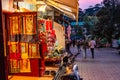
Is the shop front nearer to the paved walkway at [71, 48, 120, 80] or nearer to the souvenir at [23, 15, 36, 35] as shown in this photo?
the souvenir at [23, 15, 36, 35]

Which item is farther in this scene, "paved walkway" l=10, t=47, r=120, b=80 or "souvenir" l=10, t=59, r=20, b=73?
"paved walkway" l=10, t=47, r=120, b=80

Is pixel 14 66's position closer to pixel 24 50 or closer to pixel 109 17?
pixel 24 50

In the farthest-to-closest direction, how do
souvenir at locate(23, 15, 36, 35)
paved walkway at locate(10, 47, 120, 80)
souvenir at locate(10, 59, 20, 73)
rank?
1. paved walkway at locate(10, 47, 120, 80)
2. souvenir at locate(10, 59, 20, 73)
3. souvenir at locate(23, 15, 36, 35)

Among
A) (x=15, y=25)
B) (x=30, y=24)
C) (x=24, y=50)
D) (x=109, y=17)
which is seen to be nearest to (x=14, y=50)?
(x=24, y=50)

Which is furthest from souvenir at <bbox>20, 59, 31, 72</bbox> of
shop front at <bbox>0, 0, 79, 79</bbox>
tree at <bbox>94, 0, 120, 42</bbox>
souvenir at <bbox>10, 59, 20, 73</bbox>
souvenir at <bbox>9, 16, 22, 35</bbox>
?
tree at <bbox>94, 0, 120, 42</bbox>

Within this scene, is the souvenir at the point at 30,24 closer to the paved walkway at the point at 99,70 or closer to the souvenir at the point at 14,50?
the souvenir at the point at 14,50

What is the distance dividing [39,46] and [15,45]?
615 mm

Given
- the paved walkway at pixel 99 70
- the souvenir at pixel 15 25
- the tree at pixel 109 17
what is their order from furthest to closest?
the tree at pixel 109 17, the paved walkway at pixel 99 70, the souvenir at pixel 15 25

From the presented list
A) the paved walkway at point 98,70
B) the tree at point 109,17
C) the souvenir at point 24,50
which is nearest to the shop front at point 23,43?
the souvenir at point 24,50

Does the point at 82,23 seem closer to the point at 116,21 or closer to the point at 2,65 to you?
the point at 116,21

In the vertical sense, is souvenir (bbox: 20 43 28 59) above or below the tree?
below

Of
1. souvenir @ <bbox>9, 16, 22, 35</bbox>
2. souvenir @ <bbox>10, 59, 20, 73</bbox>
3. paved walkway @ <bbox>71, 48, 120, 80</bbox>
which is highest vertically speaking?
souvenir @ <bbox>9, 16, 22, 35</bbox>

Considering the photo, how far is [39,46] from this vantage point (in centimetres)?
795

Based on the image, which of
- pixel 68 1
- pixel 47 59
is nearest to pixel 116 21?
pixel 47 59
